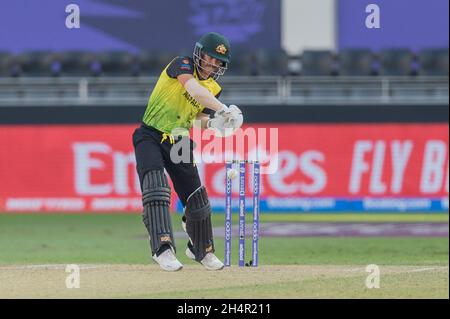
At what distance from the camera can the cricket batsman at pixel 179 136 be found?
31.0 ft

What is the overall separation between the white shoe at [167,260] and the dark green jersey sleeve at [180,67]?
157 centimetres

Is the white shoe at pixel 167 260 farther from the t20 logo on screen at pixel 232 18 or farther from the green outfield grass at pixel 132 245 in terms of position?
the t20 logo on screen at pixel 232 18

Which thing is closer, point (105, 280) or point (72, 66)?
point (105, 280)

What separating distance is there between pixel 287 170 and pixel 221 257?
7256mm

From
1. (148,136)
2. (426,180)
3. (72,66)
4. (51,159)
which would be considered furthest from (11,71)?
(148,136)

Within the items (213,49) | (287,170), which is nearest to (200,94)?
(213,49)

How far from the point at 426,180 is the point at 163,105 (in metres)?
12.1

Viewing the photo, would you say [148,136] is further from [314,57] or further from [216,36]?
[314,57]

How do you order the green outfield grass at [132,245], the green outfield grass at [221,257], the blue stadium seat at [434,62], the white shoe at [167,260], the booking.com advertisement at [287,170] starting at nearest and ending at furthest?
the green outfield grass at [221,257]
the white shoe at [167,260]
the green outfield grass at [132,245]
the booking.com advertisement at [287,170]
the blue stadium seat at [434,62]

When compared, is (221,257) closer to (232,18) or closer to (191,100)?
(191,100)

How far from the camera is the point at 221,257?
1373 centimetres

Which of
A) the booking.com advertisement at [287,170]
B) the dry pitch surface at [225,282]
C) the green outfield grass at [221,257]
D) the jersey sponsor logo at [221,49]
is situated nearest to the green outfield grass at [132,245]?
the green outfield grass at [221,257]

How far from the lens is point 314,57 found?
75.8 ft

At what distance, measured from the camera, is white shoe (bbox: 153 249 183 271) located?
9.56 m
